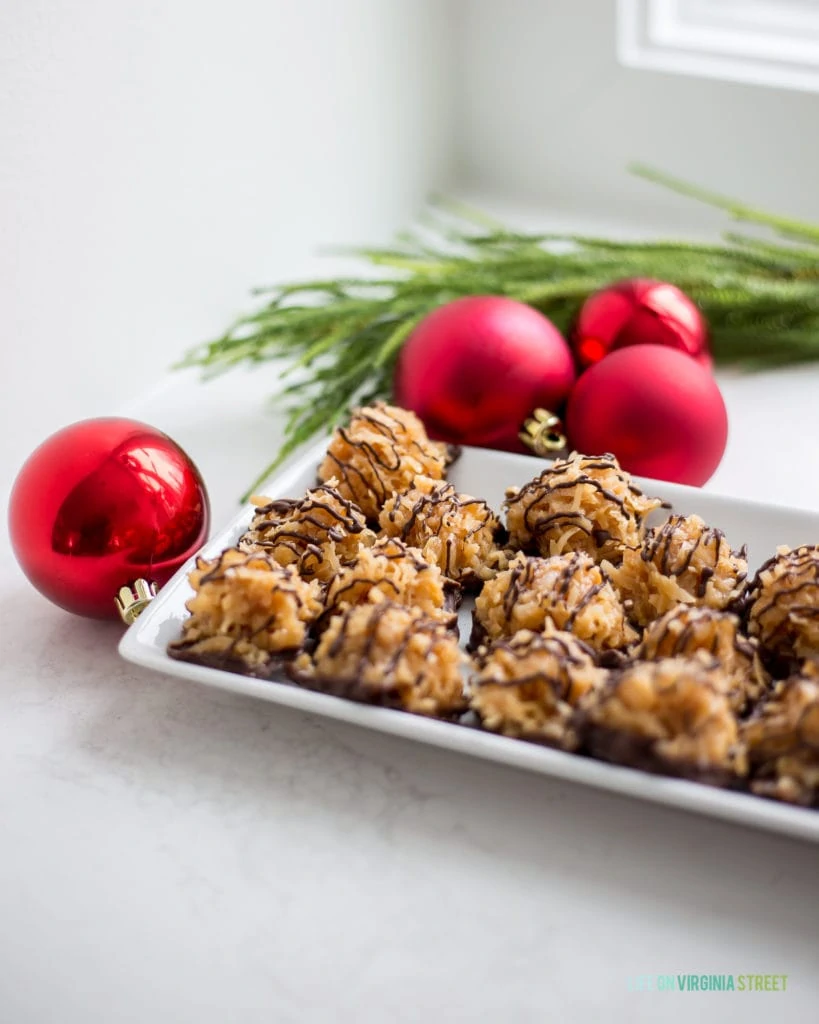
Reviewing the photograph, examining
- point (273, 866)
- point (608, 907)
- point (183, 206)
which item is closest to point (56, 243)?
point (183, 206)

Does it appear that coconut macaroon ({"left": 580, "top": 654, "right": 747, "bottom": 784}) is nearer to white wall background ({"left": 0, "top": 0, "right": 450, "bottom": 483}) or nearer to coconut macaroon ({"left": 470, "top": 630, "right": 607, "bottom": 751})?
coconut macaroon ({"left": 470, "top": 630, "right": 607, "bottom": 751})

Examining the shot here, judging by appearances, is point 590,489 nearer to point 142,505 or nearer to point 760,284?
point 142,505

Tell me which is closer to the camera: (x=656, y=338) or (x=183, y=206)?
(x=656, y=338)

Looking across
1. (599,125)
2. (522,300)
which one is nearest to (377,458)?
(522,300)

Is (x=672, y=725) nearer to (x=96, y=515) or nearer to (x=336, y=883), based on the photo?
(x=336, y=883)

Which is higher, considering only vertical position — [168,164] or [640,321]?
[168,164]

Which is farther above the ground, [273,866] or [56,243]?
[56,243]
